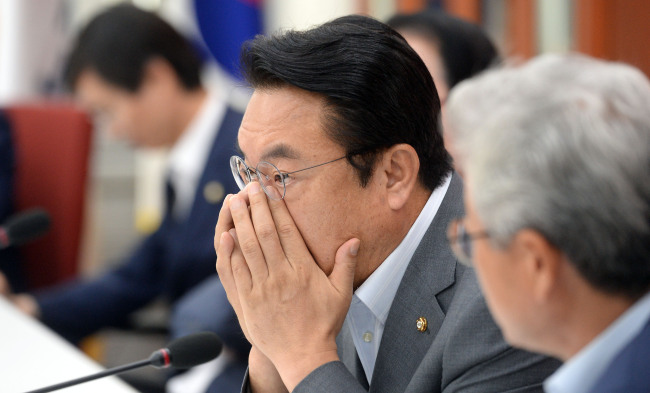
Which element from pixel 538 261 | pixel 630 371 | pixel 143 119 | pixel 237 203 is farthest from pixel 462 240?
pixel 143 119

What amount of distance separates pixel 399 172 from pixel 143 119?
1613mm

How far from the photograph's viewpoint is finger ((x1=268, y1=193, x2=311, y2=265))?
3.91 ft

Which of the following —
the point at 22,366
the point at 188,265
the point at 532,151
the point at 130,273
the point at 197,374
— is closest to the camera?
the point at 532,151

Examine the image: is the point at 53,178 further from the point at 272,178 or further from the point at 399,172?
the point at 399,172

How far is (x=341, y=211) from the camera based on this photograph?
1.19m

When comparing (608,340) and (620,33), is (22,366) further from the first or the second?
(620,33)

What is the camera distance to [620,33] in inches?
95.4

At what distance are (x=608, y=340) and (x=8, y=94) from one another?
147 inches

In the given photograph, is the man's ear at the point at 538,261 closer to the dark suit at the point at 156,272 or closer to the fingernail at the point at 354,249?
the fingernail at the point at 354,249

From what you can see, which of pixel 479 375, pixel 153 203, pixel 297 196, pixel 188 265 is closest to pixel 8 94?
pixel 153 203

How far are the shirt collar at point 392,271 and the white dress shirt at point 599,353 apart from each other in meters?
0.44

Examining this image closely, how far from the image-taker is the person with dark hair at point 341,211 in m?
1.16

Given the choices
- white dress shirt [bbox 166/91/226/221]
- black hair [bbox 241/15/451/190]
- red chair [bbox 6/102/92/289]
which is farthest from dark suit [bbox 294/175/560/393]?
red chair [bbox 6/102/92/289]

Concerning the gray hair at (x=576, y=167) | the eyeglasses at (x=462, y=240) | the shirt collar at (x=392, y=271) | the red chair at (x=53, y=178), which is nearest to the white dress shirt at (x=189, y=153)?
the red chair at (x=53, y=178)
